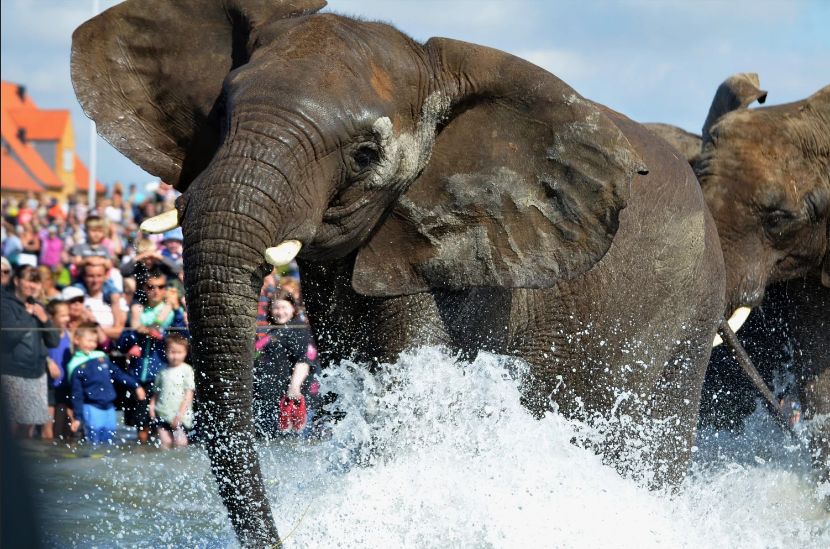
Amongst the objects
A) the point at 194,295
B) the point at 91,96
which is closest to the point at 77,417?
the point at 91,96

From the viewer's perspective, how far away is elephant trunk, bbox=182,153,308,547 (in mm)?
3197

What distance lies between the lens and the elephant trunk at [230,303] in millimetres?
3197

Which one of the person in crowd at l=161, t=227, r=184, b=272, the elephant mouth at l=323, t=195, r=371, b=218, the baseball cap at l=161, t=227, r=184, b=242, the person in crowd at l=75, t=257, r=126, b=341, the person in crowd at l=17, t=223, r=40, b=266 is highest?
the person in crowd at l=17, t=223, r=40, b=266

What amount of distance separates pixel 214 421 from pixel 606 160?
5.11 feet

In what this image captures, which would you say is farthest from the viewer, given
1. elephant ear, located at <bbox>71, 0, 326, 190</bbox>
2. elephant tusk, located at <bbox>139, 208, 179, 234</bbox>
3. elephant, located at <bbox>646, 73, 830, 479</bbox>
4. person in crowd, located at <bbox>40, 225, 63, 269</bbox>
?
person in crowd, located at <bbox>40, 225, 63, 269</bbox>

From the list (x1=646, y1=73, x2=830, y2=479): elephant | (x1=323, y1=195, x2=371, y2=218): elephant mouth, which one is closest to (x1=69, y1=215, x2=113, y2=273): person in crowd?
(x1=646, y1=73, x2=830, y2=479): elephant

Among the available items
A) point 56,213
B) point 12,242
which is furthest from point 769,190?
point 56,213

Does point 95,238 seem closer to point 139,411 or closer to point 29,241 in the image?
point 139,411

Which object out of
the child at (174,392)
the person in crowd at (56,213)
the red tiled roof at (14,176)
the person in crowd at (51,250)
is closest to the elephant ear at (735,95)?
A: the child at (174,392)

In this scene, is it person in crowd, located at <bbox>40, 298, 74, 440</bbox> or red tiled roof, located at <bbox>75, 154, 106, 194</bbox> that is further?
red tiled roof, located at <bbox>75, 154, 106, 194</bbox>

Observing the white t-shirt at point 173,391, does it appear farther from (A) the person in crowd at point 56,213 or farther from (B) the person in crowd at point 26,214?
(A) the person in crowd at point 56,213

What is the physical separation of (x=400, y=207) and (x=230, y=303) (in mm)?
930

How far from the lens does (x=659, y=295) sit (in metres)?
4.70

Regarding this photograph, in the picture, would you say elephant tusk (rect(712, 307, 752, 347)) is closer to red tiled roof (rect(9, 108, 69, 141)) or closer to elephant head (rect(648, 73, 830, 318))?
elephant head (rect(648, 73, 830, 318))
